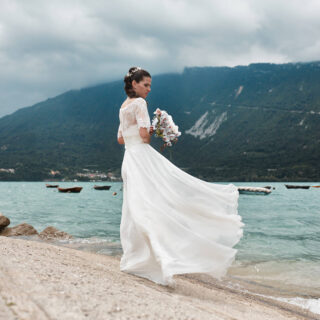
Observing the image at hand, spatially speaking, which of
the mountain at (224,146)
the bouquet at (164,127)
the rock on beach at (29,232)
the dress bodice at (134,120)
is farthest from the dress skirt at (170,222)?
the mountain at (224,146)

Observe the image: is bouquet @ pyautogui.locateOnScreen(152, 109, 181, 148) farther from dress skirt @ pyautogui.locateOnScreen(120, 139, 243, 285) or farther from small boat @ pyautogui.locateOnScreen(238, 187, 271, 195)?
small boat @ pyautogui.locateOnScreen(238, 187, 271, 195)

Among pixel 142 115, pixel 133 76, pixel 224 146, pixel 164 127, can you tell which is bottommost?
pixel 224 146

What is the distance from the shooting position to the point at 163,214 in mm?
4227

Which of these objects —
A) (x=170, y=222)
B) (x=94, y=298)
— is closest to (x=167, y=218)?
(x=170, y=222)

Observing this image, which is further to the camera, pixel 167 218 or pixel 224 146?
pixel 224 146

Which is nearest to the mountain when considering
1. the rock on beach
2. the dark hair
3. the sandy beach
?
the rock on beach

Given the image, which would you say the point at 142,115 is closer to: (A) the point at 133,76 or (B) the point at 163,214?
(A) the point at 133,76

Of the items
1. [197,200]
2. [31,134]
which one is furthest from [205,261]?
[31,134]

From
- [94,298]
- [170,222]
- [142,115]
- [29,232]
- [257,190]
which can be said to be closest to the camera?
[94,298]

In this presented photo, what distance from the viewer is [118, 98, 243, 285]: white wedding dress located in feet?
13.2

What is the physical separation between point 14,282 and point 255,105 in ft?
649

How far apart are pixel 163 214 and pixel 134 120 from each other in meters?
1.34

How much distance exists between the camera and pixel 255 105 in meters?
191

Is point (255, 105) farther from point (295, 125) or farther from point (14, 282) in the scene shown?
point (14, 282)
